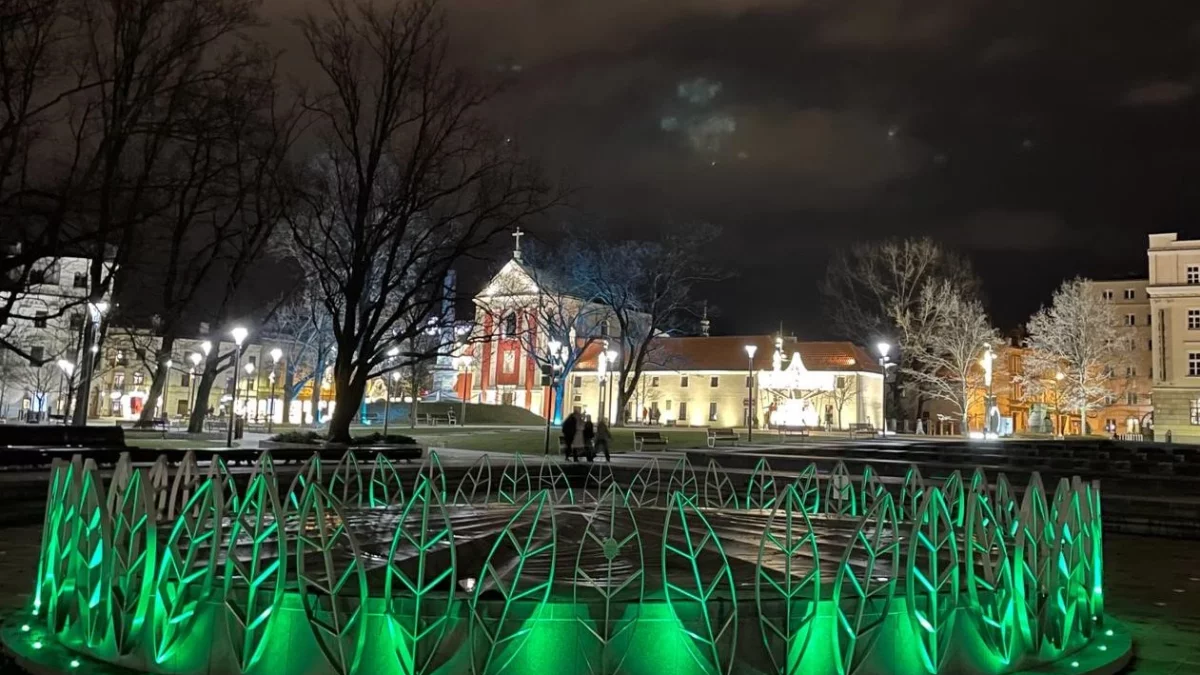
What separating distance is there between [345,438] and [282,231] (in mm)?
15781

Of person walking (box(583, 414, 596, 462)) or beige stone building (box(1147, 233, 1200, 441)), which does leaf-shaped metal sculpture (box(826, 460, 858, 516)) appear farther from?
beige stone building (box(1147, 233, 1200, 441))

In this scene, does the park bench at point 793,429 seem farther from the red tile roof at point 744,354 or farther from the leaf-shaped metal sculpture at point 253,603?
the leaf-shaped metal sculpture at point 253,603

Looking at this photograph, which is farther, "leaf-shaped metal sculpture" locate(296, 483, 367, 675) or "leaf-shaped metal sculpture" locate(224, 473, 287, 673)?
"leaf-shaped metal sculpture" locate(224, 473, 287, 673)

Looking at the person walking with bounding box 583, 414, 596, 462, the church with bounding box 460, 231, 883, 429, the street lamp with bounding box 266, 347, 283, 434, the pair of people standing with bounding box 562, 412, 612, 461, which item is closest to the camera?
the person walking with bounding box 583, 414, 596, 462

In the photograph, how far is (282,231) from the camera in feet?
122

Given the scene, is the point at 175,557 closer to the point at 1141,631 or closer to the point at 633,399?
the point at 1141,631

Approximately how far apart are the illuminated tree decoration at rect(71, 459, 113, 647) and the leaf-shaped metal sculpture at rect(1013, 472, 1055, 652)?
259 inches

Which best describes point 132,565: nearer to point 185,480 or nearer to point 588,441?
point 185,480

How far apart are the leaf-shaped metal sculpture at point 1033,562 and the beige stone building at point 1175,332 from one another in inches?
2606

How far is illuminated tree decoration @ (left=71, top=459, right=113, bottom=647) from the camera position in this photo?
5918mm

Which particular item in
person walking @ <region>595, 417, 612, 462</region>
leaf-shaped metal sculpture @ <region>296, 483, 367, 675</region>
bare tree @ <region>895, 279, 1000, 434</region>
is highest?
bare tree @ <region>895, 279, 1000, 434</region>

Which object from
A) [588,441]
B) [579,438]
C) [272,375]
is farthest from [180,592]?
[272,375]

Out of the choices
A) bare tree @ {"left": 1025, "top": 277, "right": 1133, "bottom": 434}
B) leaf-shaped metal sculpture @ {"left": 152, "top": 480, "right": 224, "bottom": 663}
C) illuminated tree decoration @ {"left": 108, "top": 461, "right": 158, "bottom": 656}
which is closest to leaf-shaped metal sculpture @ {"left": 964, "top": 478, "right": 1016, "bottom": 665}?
leaf-shaped metal sculpture @ {"left": 152, "top": 480, "right": 224, "bottom": 663}

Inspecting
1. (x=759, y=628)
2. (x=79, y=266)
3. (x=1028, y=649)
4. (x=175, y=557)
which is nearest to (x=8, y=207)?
(x=175, y=557)
